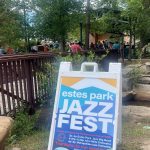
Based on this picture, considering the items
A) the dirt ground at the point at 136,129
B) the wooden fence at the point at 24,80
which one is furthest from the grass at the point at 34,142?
the dirt ground at the point at 136,129

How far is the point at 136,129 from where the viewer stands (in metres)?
6.31

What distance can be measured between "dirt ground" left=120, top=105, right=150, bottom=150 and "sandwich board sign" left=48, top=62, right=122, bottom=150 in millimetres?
1147

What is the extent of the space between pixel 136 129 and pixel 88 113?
223 centimetres

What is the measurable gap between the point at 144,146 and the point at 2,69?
2553 millimetres

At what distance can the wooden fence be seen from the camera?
6414mm

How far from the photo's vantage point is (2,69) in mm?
6309

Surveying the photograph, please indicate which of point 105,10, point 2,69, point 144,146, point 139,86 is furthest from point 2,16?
point 144,146

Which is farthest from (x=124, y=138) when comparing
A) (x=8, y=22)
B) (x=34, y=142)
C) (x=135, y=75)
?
(x=8, y=22)

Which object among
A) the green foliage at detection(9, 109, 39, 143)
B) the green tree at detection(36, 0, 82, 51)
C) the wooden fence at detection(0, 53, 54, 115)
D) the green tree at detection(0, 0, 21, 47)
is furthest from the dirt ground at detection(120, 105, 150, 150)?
the green tree at detection(0, 0, 21, 47)

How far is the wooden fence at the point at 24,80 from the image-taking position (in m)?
6.41

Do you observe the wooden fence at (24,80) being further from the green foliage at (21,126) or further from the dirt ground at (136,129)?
the dirt ground at (136,129)

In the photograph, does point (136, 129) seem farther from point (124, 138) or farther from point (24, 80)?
point (24, 80)

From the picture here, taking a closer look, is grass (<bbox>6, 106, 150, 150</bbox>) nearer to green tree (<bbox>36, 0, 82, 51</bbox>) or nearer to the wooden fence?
the wooden fence

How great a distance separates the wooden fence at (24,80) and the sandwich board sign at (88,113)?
7.02ft
